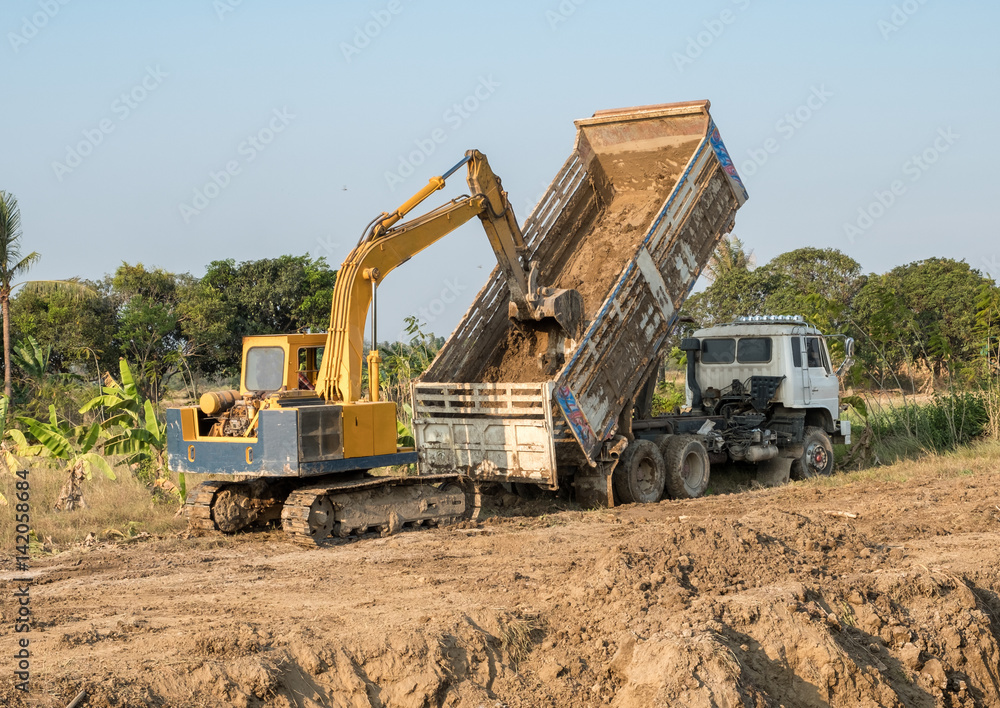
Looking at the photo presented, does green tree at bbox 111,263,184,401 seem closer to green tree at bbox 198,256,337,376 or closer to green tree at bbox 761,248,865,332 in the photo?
green tree at bbox 198,256,337,376

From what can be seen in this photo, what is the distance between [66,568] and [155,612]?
2452 mm

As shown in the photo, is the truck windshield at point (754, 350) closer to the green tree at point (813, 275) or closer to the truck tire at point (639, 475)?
the truck tire at point (639, 475)

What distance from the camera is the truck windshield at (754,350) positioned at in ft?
53.4

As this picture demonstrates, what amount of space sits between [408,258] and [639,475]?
4.45 m

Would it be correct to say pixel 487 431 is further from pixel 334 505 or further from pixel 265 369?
pixel 265 369

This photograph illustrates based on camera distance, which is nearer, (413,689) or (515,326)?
(413,689)

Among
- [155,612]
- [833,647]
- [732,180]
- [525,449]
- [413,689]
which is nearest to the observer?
[413,689]

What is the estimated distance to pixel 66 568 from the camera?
9617 mm

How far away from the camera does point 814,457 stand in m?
16.5

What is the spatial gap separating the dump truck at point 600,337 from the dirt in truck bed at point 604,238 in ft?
0.07

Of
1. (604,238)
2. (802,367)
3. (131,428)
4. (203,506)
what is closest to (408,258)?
(203,506)

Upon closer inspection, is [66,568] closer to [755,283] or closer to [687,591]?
[687,591]

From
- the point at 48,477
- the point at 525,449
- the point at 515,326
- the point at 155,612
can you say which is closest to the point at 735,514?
the point at 525,449

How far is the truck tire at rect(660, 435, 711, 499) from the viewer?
1402 centimetres
